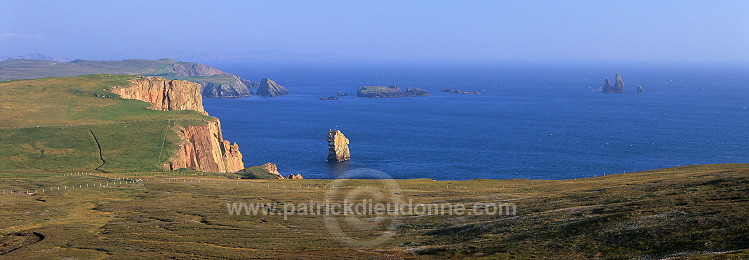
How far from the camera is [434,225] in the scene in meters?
69.4

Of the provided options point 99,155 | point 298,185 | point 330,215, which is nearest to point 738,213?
point 330,215

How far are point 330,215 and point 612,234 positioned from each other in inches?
1320

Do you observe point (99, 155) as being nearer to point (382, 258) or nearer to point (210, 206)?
point (210, 206)

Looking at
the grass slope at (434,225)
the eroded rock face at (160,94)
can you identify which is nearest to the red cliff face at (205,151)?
the eroded rock face at (160,94)

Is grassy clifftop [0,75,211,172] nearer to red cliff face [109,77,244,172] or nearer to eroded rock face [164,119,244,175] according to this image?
red cliff face [109,77,244,172]

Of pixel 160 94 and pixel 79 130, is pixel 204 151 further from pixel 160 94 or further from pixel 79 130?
pixel 160 94

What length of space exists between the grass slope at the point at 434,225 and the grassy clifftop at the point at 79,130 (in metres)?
28.8

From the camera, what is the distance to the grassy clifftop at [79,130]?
125 meters

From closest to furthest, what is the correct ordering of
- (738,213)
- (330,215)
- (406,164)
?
(738,213), (330,215), (406,164)

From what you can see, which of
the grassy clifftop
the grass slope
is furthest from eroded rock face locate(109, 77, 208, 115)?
the grass slope

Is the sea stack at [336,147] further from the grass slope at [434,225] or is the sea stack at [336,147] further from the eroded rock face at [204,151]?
the grass slope at [434,225]

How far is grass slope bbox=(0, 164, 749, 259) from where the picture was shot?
5159 cm

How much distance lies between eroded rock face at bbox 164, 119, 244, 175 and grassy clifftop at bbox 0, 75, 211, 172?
261 centimetres

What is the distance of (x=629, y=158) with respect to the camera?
Result: 592 ft
